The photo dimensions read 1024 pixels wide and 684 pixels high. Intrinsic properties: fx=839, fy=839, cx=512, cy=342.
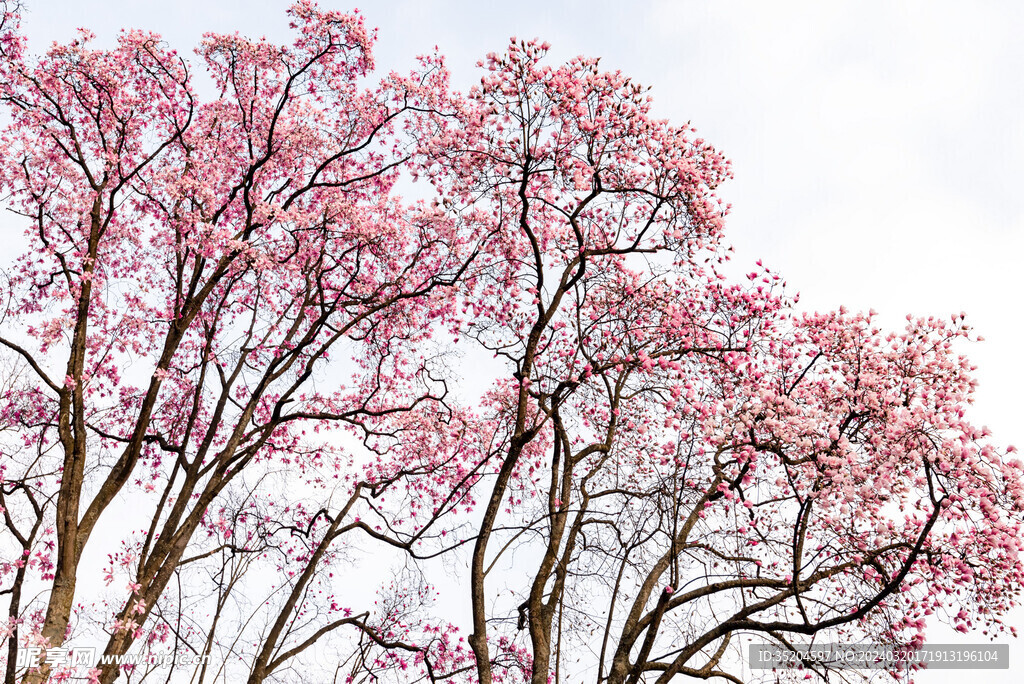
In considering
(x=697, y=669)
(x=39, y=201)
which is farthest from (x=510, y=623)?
(x=39, y=201)

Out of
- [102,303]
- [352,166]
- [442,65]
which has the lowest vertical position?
[102,303]

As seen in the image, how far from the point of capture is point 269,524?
13.4 metres

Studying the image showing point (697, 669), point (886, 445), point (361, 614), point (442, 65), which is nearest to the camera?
point (886, 445)

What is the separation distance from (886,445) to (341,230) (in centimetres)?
785

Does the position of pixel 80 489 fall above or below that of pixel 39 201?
below

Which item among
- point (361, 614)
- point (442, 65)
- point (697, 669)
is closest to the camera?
point (697, 669)

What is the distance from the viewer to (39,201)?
1238 cm

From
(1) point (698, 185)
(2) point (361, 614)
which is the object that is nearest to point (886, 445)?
(1) point (698, 185)

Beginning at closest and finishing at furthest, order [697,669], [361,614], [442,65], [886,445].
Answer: [886,445]
[697,669]
[361,614]
[442,65]

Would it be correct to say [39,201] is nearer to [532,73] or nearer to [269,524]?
[269,524]

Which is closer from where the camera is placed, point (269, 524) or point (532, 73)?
point (532, 73)

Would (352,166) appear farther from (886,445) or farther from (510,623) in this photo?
(886,445)

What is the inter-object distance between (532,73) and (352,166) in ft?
12.9

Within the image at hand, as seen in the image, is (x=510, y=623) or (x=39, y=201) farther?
(x=39, y=201)
